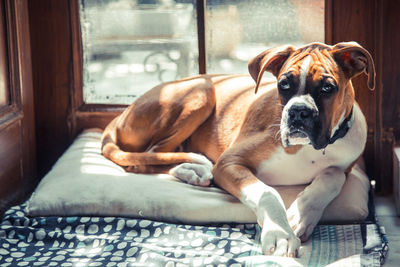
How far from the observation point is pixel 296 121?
267cm

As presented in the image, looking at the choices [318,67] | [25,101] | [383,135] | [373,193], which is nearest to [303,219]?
[318,67]

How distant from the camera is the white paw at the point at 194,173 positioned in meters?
Result: 3.15

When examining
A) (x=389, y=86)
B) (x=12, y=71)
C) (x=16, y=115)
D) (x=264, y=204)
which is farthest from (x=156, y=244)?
(x=389, y=86)

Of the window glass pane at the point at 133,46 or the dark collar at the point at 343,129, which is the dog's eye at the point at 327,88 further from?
the window glass pane at the point at 133,46

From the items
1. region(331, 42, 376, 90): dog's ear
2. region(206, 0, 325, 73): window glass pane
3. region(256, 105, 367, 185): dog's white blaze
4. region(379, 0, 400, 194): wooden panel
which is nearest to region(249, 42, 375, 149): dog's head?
region(331, 42, 376, 90): dog's ear

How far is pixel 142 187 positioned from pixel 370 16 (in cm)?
153

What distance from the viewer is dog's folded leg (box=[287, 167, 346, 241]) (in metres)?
2.67

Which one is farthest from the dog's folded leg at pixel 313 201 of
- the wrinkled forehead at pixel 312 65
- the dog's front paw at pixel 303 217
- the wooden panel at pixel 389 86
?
the wooden panel at pixel 389 86

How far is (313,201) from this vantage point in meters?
2.80

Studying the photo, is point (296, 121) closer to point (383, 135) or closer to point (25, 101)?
point (383, 135)

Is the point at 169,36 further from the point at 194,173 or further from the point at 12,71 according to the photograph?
the point at 194,173

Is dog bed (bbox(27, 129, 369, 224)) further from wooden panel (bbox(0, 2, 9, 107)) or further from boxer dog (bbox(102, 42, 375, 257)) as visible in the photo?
wooden panel (bbox(0, 2, 9, 107))

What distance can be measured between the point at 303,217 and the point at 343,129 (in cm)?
48

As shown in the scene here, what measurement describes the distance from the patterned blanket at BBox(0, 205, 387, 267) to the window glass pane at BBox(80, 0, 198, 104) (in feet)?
4.33
